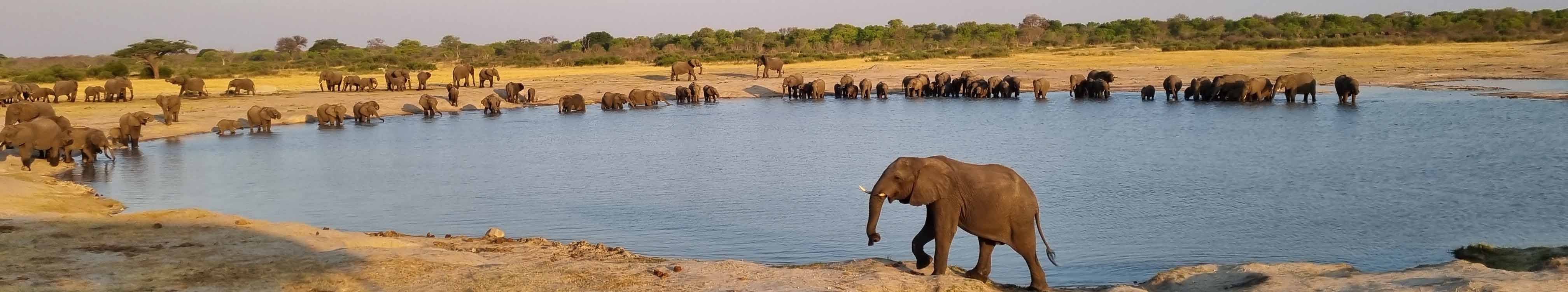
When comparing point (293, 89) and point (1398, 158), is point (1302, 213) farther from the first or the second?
point (293, 89)

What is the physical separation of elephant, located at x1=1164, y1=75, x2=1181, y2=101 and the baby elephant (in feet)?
58.9

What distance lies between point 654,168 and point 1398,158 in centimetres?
1098

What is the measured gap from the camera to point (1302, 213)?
1334 cm

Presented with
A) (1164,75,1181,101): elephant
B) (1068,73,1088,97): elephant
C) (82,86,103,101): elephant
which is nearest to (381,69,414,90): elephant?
(82,86,103,101): elephant

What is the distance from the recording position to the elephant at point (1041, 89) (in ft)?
118

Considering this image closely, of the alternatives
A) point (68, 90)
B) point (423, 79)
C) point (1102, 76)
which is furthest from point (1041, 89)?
point (68, 90)

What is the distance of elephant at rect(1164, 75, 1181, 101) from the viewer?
34031 mm

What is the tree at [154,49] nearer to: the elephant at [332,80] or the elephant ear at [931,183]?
the elephant at [332,80]

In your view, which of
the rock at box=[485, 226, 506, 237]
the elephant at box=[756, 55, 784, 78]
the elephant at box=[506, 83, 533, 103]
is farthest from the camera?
the elephant at box=[756, 55, 784, 78]

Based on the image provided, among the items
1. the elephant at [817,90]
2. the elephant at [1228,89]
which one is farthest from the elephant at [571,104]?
the elephant at [1228,89]

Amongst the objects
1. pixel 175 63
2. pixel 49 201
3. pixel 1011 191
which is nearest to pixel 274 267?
pixel 1011 191

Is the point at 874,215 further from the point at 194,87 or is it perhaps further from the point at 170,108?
the point at 194,87

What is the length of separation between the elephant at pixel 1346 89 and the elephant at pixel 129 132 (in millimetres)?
26333

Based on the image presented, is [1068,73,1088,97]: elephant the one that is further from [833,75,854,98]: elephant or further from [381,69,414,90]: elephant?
[381,69,414,90]: elephant
